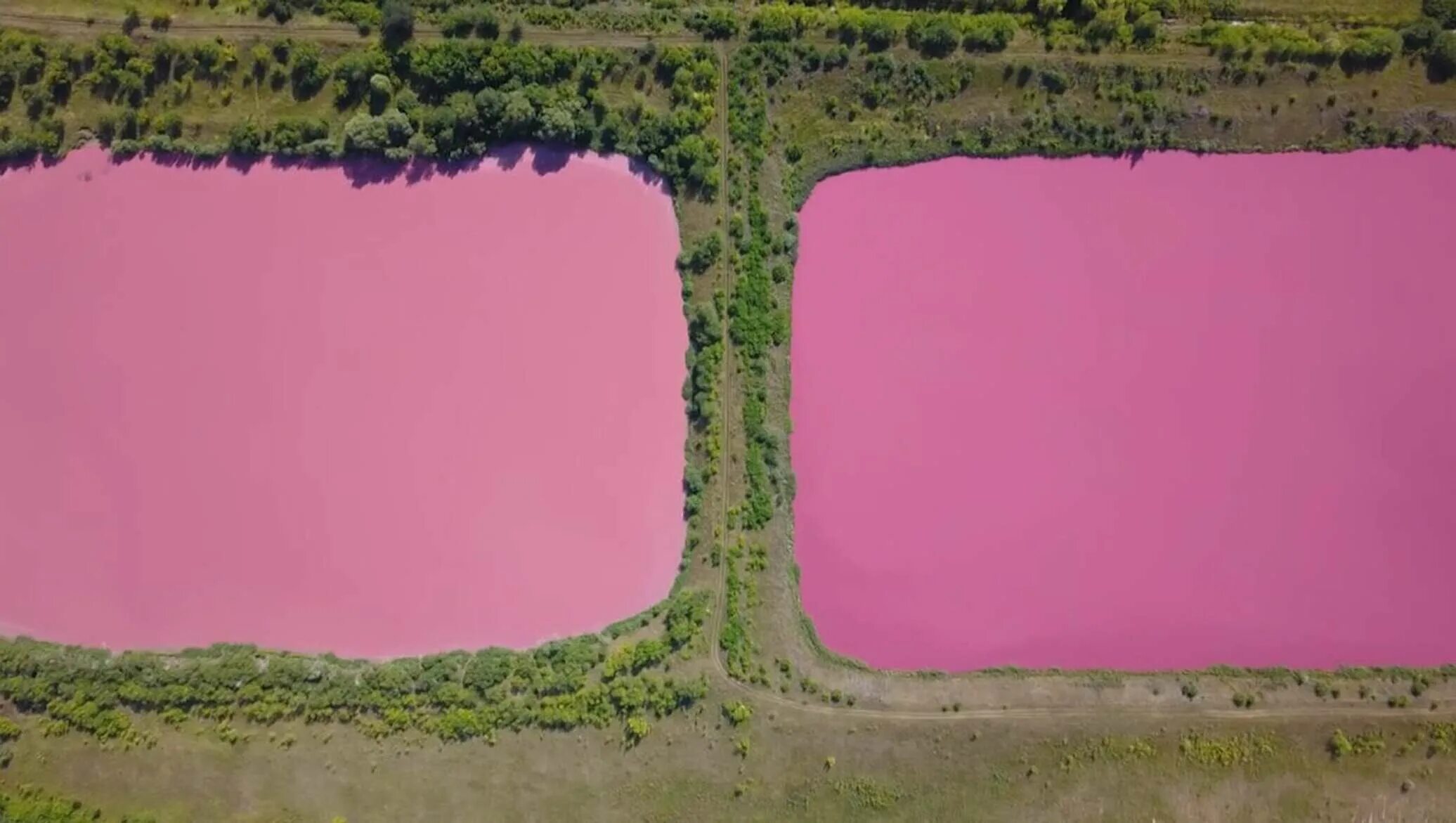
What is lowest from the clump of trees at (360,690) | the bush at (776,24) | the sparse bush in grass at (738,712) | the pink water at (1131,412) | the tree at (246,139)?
the sparse bush in grass at (738,712)

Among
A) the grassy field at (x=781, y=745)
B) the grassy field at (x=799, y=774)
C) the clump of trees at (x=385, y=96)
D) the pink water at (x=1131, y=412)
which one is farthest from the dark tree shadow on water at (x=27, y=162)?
the pink water at (x=1131, y=412)

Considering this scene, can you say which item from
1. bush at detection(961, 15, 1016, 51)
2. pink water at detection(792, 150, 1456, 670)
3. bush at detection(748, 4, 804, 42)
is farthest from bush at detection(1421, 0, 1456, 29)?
bush at detection(748, 4, 804, 42)

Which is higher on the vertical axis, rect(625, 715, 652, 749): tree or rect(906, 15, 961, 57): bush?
rect(906, 15, 961, 57): bush

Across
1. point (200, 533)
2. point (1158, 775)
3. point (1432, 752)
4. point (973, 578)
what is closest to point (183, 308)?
point (200, 533)

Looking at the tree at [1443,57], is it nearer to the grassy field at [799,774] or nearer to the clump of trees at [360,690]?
the grassy field at [799,774]

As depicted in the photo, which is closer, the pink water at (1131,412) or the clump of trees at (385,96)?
the pink water at (1131,412)

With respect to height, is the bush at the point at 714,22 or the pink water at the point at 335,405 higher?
the bush at the point at 714,22

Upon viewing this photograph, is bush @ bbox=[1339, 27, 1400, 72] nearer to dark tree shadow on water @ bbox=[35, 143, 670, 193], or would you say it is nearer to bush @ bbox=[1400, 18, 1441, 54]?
bush @ bbox=[1400, 18, 1441, 54]

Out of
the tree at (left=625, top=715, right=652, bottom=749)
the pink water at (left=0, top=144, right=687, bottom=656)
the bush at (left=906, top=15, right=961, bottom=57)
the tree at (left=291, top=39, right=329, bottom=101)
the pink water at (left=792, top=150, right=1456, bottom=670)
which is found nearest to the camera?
the tree at (left=625, top=715, right=652, bottom=749)
